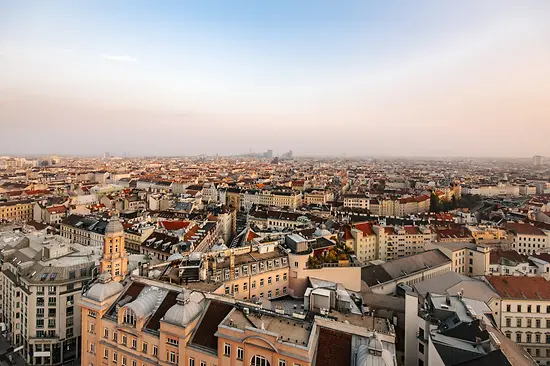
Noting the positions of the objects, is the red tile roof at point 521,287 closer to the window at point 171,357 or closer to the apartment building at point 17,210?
the window at point 171,357

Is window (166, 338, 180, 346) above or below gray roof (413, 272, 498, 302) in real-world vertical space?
above

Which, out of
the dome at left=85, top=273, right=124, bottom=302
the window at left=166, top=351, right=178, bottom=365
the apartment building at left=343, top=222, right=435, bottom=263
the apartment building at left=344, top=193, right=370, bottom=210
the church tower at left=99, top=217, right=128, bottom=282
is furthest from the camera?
the apartment building at left=344, top=193, right=370, bottom=210

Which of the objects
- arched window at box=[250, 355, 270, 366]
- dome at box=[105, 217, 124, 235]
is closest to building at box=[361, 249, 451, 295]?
arched window at box=[250, 355, 270, 366]

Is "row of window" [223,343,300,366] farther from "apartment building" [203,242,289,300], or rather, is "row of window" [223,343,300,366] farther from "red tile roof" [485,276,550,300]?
"red tile roof" [485,276,550,300]

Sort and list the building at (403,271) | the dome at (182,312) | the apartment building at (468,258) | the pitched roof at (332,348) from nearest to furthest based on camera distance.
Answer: the pitched roof at (332,348) < the dome at (182,312) < the building at (403,271) < the apartment building at (468,258)

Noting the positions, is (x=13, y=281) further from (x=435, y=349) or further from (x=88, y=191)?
(x=88, y=191)

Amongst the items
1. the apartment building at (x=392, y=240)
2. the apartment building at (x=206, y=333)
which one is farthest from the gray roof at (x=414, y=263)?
the apartment building at (x=206, y=333)

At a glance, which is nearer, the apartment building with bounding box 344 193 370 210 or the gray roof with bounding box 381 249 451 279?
the gray roof with bounding box 381 249 451 279
